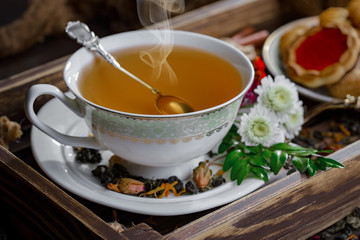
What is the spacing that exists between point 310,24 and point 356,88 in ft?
0.89

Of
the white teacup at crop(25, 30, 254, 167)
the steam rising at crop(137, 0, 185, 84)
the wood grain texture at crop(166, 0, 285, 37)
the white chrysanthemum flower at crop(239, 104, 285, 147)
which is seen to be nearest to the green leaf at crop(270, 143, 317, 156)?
the white chrysanthemum flower at crop(239, 104, 285, 147)

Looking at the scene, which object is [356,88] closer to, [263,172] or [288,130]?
[288,130]

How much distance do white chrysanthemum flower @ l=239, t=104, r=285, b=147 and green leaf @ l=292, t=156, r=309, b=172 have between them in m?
0.08

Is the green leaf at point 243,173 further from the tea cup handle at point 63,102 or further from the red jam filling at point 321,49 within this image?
the red jam filling at point 321,49

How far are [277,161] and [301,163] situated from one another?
1.7 inches

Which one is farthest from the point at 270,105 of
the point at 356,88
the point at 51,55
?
the point at 51,55

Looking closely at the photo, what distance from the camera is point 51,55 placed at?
2.28 m

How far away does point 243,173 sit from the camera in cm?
96

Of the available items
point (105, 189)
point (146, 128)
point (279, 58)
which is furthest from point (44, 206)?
point (279, 58)

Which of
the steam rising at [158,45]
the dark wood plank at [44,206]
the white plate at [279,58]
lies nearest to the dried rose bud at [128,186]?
the dark wood plank at [44,206]

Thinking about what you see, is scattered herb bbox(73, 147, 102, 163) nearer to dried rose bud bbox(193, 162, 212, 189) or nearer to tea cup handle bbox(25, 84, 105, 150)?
tea cup handle bbox(25, 84, 105, 150)

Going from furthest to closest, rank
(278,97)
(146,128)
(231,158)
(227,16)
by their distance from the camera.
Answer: (227,16) < (278,97) < (231,158) < (146,128)

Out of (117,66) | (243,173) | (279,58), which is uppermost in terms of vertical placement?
(117,66)

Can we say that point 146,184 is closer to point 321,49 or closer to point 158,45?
point 158,45
